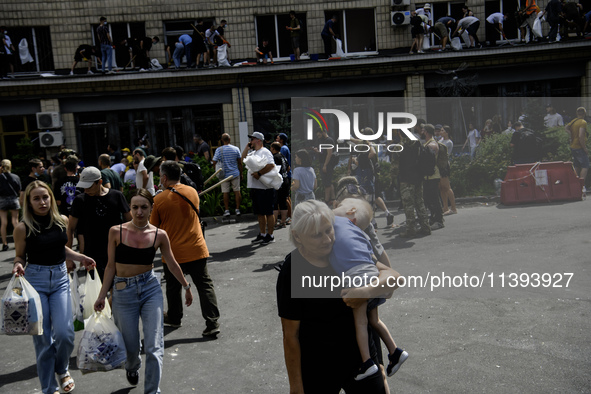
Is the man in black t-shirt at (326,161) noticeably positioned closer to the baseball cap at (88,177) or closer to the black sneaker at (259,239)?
the baseball cap at (88,177)

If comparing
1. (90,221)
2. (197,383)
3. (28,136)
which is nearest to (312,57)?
(28,136)

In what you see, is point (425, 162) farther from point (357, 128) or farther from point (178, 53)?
point (178, 53)

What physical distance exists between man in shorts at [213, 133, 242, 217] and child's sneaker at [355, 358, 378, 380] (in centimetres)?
980

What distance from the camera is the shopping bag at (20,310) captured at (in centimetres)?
462

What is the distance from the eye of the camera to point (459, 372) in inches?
190

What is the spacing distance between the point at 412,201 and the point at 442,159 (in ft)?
0.84

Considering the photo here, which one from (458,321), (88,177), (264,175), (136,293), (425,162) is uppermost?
(425,162)

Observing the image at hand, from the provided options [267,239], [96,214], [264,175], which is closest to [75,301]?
[96,214]

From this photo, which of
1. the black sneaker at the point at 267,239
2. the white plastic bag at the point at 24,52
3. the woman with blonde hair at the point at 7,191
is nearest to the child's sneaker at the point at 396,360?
the black sneaker at the point at 267,239

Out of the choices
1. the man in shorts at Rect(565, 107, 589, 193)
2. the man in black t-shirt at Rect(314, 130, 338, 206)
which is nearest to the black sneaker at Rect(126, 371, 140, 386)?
the man in black t-shirt at Rect(314, 130, 338, 206)

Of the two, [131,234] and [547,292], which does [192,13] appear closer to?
[131,234]

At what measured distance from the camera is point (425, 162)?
3.00 m

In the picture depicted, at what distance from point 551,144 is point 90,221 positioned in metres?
4.63

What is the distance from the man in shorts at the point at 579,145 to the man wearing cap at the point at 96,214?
4.51 meters
